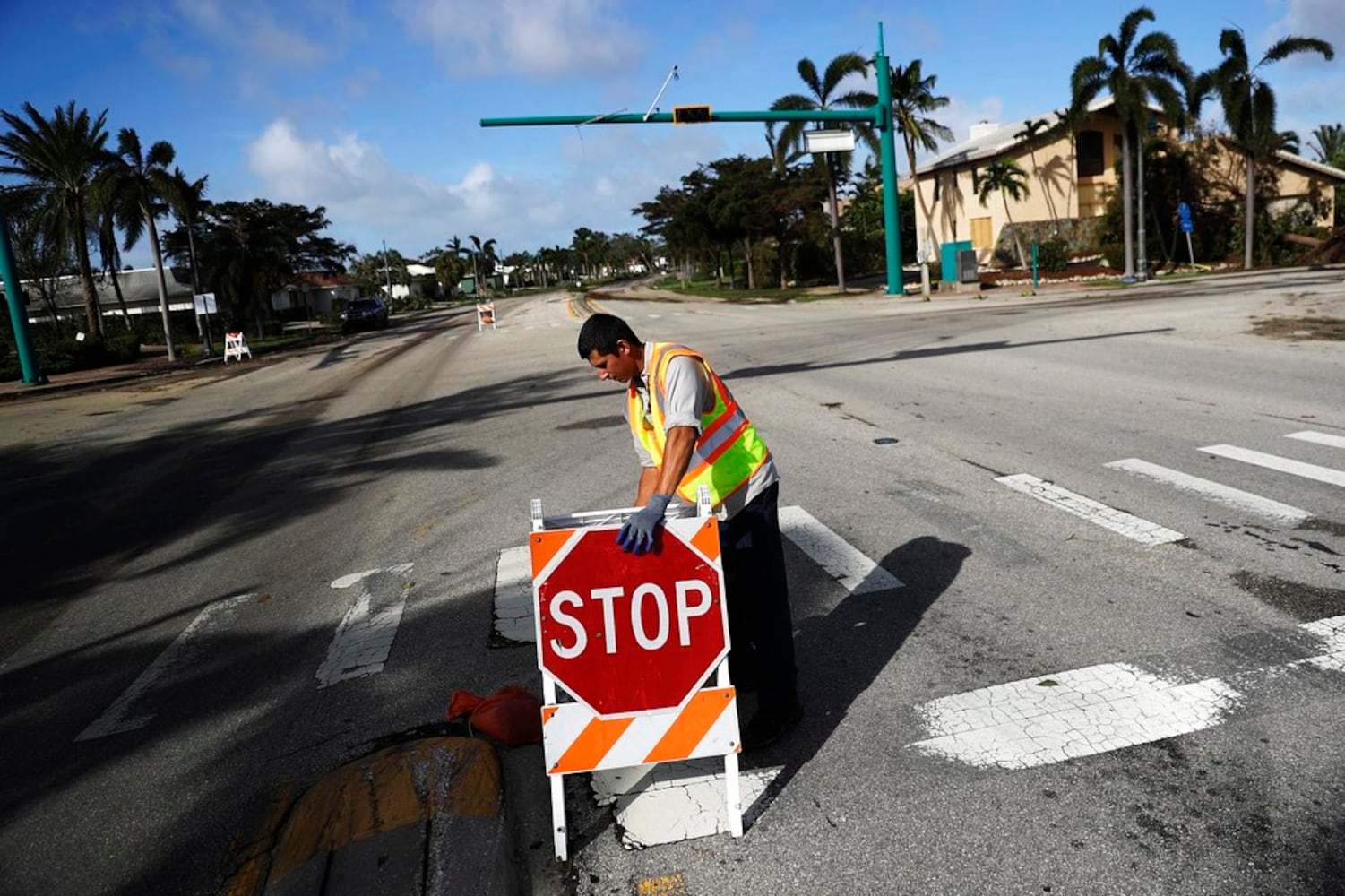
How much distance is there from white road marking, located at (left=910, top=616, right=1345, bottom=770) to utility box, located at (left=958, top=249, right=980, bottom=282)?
35333mm

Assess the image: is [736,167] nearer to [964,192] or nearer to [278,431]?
[964,192]

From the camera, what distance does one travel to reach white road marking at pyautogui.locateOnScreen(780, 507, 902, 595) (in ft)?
18.0

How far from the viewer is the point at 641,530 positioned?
317 centimetres

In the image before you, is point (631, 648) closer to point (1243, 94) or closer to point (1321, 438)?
point (1321, 438)

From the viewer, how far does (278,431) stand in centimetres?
1382

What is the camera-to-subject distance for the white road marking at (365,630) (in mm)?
4879

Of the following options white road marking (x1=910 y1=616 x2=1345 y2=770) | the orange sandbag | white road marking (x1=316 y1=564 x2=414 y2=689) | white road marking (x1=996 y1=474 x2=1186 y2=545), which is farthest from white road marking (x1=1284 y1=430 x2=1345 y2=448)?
white road marking (x1=316 y1=564 x2=414 y2=689)

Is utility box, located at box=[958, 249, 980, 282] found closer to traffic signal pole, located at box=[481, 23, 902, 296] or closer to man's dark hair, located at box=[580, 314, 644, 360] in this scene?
traffic signal pole, located at box=[481, 23, 902, 296]

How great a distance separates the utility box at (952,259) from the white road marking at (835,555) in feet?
110

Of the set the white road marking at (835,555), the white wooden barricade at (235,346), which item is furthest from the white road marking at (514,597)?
the white wooden barricade at (235,346)

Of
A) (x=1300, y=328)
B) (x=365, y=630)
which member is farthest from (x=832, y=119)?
(x=365, y=630)

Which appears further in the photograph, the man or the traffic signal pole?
the traffic signal pole

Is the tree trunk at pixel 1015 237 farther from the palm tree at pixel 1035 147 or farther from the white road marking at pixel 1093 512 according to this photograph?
the white road marking at pixel 1093 512

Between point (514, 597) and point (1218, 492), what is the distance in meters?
4.84
